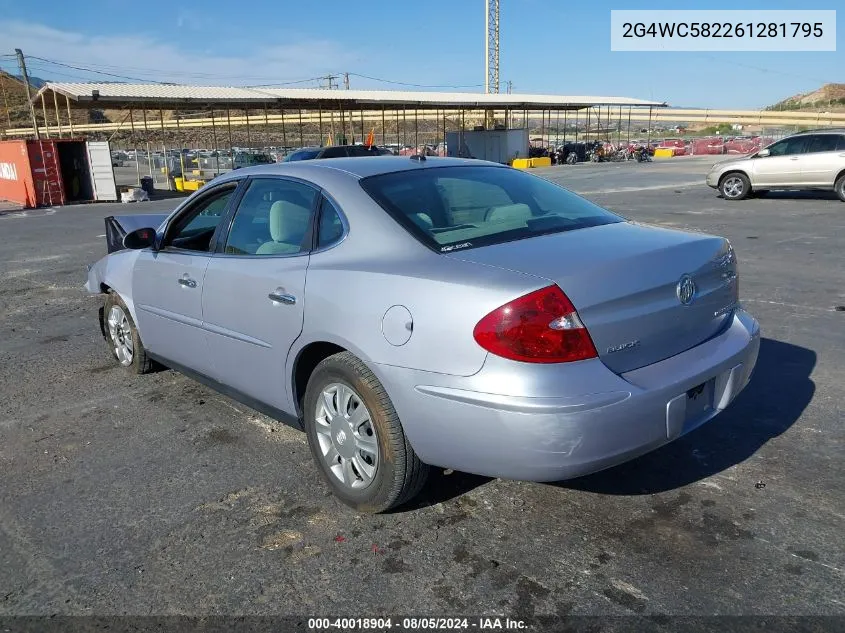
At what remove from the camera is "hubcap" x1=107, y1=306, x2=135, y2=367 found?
5.06m

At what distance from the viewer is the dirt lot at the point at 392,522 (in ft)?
8.36

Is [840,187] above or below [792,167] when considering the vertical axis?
below

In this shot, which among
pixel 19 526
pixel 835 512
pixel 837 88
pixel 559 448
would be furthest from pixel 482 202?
pixel 837 88

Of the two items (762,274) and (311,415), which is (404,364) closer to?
(311,415)

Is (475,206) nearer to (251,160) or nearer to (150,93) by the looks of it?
(150,93)

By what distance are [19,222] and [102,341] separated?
13.1 meters

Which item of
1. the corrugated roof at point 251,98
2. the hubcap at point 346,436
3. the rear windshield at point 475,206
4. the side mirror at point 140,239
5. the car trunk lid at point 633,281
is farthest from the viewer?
the corrugated roof at point 251,98

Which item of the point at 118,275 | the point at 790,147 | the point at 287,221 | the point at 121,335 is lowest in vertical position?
the point at 121,335

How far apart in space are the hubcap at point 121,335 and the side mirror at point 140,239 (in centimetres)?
77

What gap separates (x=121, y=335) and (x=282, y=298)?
251 cm

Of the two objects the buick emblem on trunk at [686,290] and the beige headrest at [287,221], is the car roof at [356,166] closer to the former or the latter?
the beige headrest at [287,221]

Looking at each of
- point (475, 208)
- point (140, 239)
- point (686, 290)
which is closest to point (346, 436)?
point (475, 208)

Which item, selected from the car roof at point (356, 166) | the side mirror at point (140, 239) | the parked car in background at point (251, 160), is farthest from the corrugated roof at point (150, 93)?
the car roof at point (356, 166)

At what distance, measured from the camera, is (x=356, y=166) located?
11.9ft
